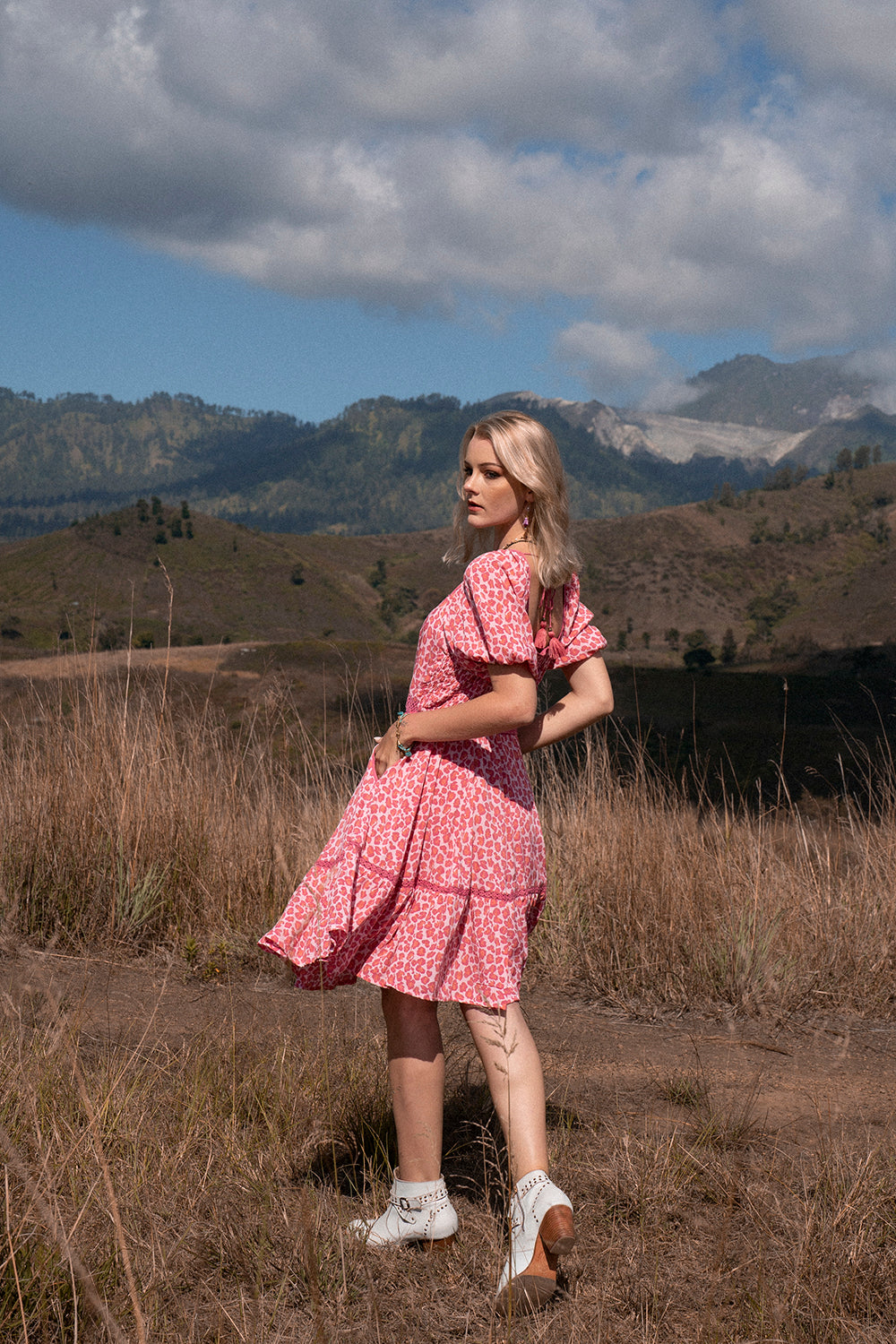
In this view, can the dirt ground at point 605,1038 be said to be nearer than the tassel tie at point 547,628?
No

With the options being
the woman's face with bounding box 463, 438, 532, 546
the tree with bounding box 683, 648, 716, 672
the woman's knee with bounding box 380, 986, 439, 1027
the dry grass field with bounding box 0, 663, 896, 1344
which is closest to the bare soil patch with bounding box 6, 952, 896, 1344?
the dry grass field with bounding box 0, 663, 896, 1344

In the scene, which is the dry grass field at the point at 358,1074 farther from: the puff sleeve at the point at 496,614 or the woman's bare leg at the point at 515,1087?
the puff sleeve at the point at 496,614

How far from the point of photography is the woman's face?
2.01 meters

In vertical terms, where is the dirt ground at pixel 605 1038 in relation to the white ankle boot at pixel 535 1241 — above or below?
below

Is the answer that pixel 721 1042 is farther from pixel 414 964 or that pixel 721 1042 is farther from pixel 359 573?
pixel 359 573

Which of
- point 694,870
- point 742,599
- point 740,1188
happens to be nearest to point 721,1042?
point 694,870

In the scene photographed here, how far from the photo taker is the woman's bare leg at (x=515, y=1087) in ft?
6.12

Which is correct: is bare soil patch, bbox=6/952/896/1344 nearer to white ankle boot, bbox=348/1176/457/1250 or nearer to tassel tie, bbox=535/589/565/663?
white ankle boot, bbox=348/1176/457/1250

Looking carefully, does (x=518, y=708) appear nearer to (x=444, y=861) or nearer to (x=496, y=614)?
(x=496, y=614)

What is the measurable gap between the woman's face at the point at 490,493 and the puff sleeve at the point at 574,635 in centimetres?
21

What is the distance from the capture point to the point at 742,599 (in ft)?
266

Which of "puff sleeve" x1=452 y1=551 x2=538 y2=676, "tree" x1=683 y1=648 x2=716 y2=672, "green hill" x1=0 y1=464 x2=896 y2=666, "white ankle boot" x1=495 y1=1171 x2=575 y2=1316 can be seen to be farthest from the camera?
"green hill" x1=0 y1=464 x2=896 y2=666

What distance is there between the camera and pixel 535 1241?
5.84 feet

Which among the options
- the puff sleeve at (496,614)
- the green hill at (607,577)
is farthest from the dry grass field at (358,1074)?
the green hill at (607,577)
